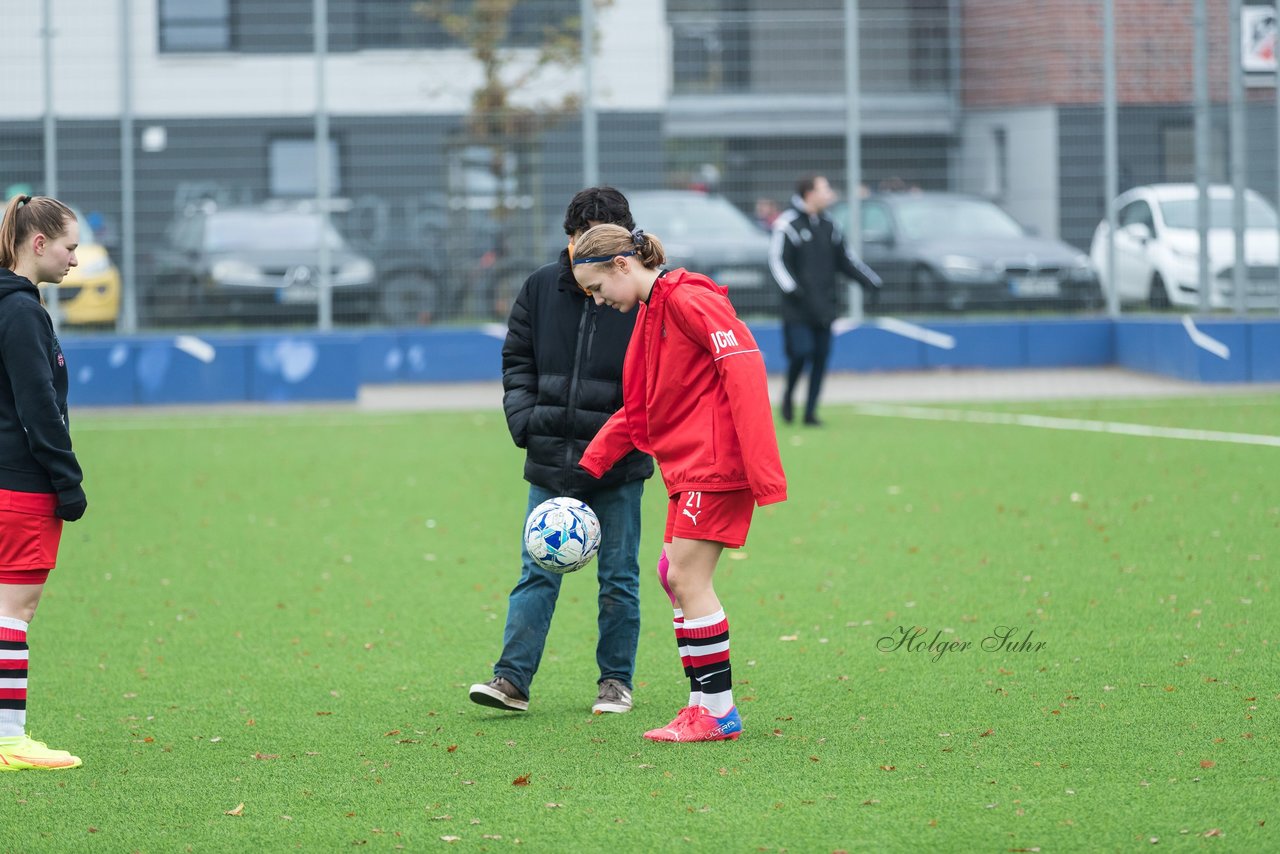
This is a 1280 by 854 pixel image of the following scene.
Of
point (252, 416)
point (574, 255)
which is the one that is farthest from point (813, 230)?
point (574, 255)

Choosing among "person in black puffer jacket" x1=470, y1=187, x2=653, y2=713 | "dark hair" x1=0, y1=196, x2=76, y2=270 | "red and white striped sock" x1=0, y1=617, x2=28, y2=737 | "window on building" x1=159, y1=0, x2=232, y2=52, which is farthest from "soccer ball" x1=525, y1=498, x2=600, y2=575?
"window on building" x1=159, y1=0, x2=232, y2=52

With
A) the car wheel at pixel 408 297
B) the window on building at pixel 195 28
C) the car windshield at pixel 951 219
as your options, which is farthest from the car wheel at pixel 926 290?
the window on building at pixel 195 28

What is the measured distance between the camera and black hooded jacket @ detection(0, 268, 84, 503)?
5.05 metres

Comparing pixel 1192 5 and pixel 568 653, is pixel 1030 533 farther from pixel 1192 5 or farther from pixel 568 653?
pixel 1192 5

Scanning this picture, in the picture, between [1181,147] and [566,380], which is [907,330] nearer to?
[1181,147]

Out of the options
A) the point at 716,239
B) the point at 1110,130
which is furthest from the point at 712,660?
the point at 1110,130

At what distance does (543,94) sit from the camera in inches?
746

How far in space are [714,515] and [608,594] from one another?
0.83 metres

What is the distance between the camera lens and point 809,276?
14555mm

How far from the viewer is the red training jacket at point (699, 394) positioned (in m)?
5.11

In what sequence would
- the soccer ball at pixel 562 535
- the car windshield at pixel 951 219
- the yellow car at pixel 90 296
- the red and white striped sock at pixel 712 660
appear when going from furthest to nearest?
the car windshield at pixel 951 219
the yellow car at pixel 90 296
the soccer ball at pixel 562 535
the red and white striped sock at pixel 712 660

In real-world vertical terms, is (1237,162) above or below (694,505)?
above

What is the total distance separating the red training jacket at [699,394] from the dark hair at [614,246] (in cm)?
10

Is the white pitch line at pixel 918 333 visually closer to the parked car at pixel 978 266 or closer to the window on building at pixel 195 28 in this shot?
the parked car at pixel 978 266
